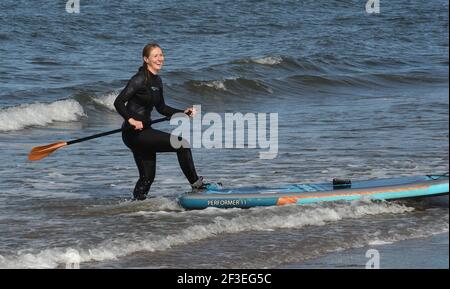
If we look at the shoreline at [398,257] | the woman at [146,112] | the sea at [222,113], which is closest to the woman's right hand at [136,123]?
the woman at [146,112]

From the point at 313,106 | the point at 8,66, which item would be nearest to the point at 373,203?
the point at 313,106

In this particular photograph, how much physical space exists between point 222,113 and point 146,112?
25.8 feet

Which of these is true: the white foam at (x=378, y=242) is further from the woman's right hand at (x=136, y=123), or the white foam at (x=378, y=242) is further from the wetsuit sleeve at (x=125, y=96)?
the wetsuit sleeve at (x=125, y=96)

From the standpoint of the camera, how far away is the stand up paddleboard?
8656mm

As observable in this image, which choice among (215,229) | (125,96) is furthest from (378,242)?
(125,96)

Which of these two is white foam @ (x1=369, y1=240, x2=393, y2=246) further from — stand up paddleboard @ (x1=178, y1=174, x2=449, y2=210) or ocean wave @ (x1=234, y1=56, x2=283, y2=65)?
ocean wave @ (x1=234, y1=56, x2=283, y2=65)

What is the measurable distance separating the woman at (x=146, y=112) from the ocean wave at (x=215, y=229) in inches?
29.2

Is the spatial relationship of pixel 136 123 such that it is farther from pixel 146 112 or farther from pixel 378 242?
pixel 378 242

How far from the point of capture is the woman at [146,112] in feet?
27.5

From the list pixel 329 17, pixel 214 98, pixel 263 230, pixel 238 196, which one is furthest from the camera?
pixel 329 17

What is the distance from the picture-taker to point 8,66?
64.1 ft

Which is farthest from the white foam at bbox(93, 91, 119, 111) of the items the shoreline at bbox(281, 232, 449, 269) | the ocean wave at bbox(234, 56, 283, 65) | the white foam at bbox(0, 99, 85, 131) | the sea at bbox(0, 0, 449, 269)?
the shoreline at bbox(281, 232, 449, 269)
